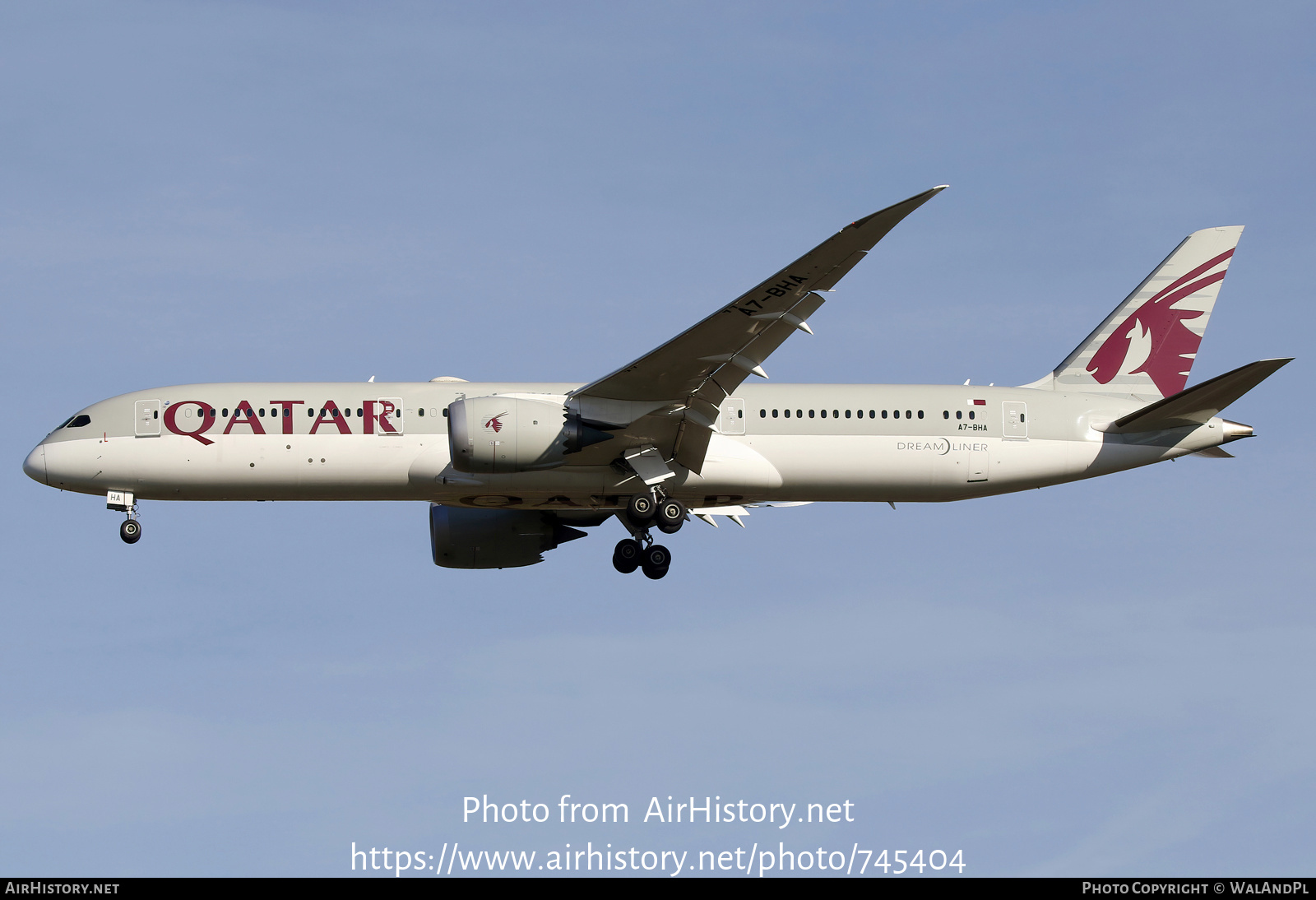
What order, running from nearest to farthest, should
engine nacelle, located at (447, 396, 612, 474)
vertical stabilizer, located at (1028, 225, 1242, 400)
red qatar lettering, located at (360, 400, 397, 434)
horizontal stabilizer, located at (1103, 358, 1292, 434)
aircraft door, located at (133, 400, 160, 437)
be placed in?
engine nacelle, located at (447, 396, 612, 474), horizontal stabilizer, located at (1103, 358, 1292, 434), red qatar lettering, located at (360, 400, 397, 434), aircraft door, located at (133, 400, 160, 437), vertical stabilizer, located at (1028, 225, 1242, 400)

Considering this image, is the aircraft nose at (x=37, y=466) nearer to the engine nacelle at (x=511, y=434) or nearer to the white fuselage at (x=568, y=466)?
the white fuselage at (x=568, y=466)

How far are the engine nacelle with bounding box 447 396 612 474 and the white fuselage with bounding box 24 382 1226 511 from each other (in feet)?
3.18

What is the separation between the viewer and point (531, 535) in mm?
37719

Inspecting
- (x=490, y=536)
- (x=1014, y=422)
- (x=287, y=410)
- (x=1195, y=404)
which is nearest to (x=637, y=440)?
(x=490, y=536)

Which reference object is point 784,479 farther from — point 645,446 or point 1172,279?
point 1172,279

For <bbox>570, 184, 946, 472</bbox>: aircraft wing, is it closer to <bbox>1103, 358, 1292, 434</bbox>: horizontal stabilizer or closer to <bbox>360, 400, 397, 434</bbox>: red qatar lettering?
<bbox>360, 400, 397, 434</bbox>: red qatar lettering

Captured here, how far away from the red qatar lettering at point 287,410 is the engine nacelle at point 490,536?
5.07 metres

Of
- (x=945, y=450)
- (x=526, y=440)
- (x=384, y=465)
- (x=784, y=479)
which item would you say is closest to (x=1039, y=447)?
(x=945, y=450)

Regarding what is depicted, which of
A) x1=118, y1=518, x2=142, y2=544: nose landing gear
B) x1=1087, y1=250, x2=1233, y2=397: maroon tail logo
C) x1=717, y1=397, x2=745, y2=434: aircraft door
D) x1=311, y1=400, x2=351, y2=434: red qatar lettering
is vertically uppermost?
x1=1087, y1=250, x2=1233, y2=397: maroon tail logo

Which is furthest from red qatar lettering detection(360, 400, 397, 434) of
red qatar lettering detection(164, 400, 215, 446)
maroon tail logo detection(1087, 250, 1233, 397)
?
maroon tail logo detection(1087, 250, 1233, 397)

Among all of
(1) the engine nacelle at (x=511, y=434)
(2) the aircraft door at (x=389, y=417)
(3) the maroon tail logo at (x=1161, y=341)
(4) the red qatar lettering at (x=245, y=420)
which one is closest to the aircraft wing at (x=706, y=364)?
(1) the engine nacelle at (x=511, y=434)

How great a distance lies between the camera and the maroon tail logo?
3731cm

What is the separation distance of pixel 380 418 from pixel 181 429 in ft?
13.8

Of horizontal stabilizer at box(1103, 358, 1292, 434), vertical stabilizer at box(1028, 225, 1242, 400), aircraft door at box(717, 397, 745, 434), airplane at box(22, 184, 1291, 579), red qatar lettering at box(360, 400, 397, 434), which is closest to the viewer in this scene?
airplane at box(22, 184, 1291, 579)
